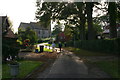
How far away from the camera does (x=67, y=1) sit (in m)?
27.1

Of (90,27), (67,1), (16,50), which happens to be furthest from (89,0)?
(16,50)

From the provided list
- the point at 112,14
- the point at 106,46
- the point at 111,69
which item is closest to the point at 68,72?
the point at 111,69

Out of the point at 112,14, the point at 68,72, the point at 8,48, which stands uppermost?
the point at 112,14

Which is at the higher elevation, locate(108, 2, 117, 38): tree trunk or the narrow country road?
locate(108, 2, 117, 38): tree trunk

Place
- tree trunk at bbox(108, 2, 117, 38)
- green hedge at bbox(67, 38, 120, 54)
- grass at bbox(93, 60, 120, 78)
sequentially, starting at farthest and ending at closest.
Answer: tree trunk at bbox(108, 2, 117, 38)
green hedge at bbox(67, 38, 120, 54)
grass at bbox(93, 60, 120, 78)

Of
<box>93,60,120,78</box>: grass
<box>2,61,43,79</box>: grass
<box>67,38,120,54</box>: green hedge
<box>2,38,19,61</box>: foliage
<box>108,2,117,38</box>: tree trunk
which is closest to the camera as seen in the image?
<box>93,60,120,78</box>: grass

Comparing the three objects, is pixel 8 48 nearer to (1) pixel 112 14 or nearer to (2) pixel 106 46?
(2) pixel 106 46

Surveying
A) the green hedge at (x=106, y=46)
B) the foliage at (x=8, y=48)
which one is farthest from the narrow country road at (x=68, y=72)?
the green hedge at (x=106, y=46)

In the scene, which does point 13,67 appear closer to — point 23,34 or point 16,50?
point 16,50

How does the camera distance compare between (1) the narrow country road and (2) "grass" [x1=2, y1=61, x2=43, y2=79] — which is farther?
(2) "grass" [x1=2, y1=61, x2=43, y2=79]

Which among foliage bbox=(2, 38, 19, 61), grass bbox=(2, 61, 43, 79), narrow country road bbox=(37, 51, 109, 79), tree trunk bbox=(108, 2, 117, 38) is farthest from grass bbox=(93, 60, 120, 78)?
tree trunk bbox=(108, 2, 117, 38)

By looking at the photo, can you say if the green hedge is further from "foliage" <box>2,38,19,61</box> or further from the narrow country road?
"foliage" <box>2,38,19,61</box>

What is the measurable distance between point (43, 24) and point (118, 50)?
18.7 m

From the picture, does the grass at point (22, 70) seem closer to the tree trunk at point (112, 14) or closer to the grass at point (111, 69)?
the grass at point (111, 69)
